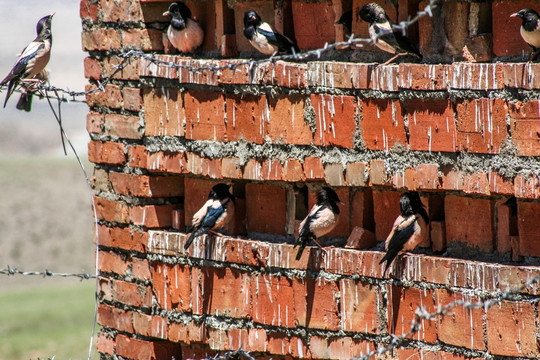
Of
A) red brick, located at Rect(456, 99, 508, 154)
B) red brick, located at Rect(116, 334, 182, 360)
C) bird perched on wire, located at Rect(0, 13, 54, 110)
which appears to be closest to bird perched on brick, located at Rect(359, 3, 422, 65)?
red brick, located at Rect(456, 99, 508, 154)

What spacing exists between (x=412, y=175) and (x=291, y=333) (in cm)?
91

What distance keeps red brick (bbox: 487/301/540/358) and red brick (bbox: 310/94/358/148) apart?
35.2 inches

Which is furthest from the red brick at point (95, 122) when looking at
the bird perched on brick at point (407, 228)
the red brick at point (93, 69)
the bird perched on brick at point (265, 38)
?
the bird perched on brick at point (407, 228)

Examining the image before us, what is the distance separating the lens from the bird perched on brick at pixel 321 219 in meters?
3.64

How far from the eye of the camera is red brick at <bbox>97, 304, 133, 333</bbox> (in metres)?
4.43

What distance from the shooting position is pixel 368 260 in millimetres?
3572

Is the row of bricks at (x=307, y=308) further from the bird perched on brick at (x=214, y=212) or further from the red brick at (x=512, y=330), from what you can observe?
the bird perched on brick at (x=214, y=212)

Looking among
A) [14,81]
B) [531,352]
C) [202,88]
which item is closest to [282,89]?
[202,88]

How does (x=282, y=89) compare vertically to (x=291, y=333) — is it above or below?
above

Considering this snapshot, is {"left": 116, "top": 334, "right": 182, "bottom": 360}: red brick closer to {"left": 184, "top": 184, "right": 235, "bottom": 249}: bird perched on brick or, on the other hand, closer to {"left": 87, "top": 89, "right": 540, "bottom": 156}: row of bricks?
{"left": 184, "top": 184, "right": 235, "bottom": 249}: bird perched on brick

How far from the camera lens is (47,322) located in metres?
12.1

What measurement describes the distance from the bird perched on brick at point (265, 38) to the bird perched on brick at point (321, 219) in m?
0.64

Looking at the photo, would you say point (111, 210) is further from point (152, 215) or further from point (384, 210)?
point (384, 210)

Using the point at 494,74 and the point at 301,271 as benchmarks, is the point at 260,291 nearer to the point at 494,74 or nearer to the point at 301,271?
the point at 301,271
